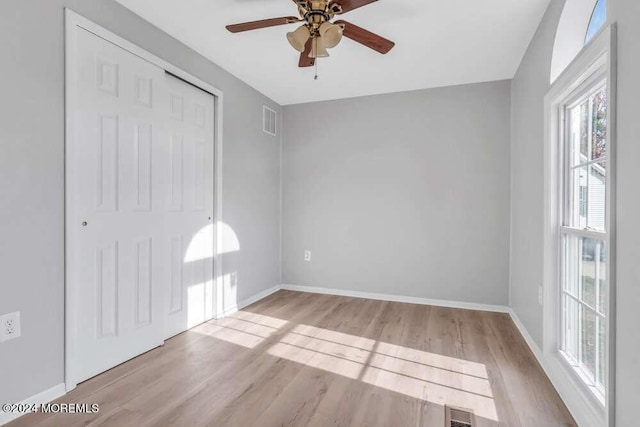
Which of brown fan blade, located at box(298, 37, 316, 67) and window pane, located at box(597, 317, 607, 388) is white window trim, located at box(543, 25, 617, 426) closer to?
window pane, located at box(597, 317, 607, 388)

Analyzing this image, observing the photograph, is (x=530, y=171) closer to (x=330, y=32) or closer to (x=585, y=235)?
(x=585, y=235)

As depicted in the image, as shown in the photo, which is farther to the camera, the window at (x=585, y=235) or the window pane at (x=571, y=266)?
the window pane at (x=571, y=266)

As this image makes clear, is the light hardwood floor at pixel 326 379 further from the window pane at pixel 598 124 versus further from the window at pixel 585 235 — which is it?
the window pane at pixel 598 124

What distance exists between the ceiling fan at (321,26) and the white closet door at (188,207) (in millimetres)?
1021

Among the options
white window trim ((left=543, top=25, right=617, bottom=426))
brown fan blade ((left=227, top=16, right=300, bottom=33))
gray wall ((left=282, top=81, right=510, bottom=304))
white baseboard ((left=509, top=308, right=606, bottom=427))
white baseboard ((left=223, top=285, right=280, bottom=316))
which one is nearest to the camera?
white window trim ((left=543, top=25, right=617, bottom=426))

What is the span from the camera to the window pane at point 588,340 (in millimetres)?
1647

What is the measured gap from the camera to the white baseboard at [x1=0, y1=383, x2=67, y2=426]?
1572 millimetres

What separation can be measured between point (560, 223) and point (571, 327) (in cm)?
64

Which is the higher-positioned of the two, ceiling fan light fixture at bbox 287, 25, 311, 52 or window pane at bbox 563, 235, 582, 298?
ceiling fan light fixture at bbox 287, 25, 311, 52

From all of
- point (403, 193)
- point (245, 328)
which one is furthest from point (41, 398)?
point (403, 193)

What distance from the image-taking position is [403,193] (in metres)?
3.71

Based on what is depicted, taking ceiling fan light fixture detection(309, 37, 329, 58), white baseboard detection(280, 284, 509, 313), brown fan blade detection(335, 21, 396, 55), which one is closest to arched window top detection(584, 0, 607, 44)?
brown fan blade detection(335, 21, 396, 55)

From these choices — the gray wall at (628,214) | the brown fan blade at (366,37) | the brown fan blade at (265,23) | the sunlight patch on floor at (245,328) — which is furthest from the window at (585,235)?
the sunlight patch on floor at (245,328)

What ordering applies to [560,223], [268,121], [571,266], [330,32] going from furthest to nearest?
[268,121], [560,223], [571,266], [330,32]
